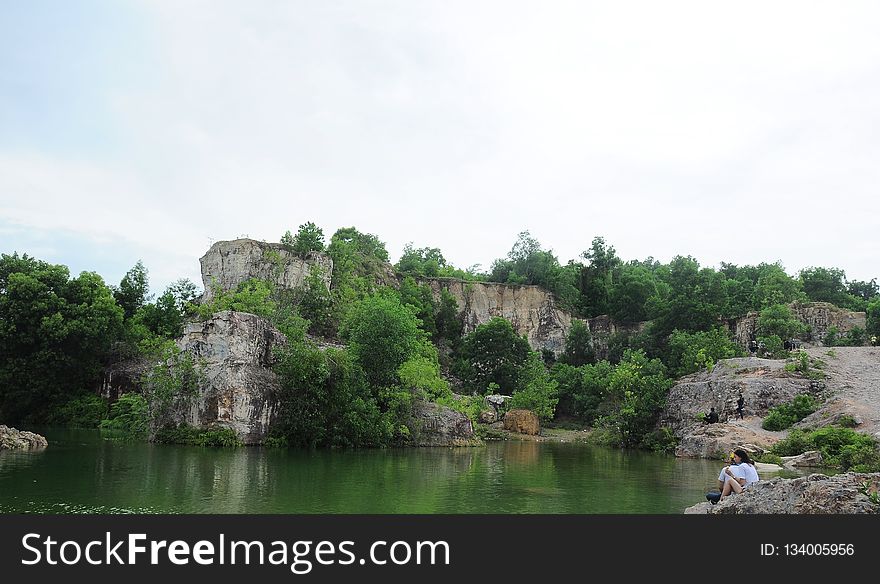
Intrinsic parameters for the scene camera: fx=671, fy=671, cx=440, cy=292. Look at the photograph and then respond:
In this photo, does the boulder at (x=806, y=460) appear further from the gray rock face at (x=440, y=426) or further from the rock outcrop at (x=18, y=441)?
the rock outcrop at (x=18, y=441)

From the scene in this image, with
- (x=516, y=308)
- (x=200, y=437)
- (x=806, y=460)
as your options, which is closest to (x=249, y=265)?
(x=200, y=437)

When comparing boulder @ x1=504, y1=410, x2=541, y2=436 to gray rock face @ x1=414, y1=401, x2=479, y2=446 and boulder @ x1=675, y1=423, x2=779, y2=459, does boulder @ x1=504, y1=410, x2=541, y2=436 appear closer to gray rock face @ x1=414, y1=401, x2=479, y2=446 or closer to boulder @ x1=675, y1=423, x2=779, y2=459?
gray rock face @ x1=414, y1=401, x2=479, y2=446

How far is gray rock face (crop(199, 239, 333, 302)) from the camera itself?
5512 cm

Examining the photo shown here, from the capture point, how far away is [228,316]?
30453 millimetres

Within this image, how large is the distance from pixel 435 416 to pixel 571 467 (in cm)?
1150

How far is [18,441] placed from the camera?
23.2 meters

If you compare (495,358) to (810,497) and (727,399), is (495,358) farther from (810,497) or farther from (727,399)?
(810,497)

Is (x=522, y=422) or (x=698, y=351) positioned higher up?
(x=698, y=351)

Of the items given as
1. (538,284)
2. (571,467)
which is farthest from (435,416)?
(538,284)

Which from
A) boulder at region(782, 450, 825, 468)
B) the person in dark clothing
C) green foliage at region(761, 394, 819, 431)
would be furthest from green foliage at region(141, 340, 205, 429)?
green foliage at region(761, 394, 819, 431)

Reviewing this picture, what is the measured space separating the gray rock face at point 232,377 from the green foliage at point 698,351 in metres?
26.0

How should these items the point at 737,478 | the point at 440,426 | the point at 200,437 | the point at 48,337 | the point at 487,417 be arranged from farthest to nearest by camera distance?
the point at 487,417, the point at 48,337, the point at 440,426, the point at 200,437, the point at 737,478

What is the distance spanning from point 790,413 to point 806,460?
7.91 metres

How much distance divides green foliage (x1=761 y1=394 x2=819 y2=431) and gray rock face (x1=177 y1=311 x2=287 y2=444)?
23427mm
